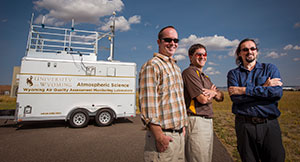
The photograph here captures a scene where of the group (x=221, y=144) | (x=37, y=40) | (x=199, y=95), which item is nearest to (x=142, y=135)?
(x=221, y=144)

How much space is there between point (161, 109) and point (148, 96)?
217 millimetres

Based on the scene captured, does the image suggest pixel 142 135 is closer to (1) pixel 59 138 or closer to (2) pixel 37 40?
(1) pixel 59 138

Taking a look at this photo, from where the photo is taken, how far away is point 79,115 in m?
7.45

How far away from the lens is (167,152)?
1688 mm

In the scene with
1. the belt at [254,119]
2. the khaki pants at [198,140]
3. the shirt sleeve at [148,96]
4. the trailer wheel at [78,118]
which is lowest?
the trailer wheel at [78,118]

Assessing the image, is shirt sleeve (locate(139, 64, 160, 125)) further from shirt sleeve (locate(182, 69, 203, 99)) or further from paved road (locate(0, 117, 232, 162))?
paved road (locate(0, 117, 232, 162))

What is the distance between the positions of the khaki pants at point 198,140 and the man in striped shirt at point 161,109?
34 centimetres

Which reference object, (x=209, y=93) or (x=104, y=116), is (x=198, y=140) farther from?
(x=104, y=116)

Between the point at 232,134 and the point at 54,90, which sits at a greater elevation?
the point at 54,90

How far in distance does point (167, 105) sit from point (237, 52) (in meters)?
1.66

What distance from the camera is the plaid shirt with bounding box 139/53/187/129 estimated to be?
5.56ft

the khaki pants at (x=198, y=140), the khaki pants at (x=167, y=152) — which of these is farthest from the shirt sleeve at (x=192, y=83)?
the khaki pants at (x=167, y=152)

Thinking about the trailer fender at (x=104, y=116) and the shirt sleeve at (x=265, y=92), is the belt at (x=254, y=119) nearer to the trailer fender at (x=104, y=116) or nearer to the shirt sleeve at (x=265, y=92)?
the shirt sleeve at (x=265, y=92)

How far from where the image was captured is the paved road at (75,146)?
4.19 metres
